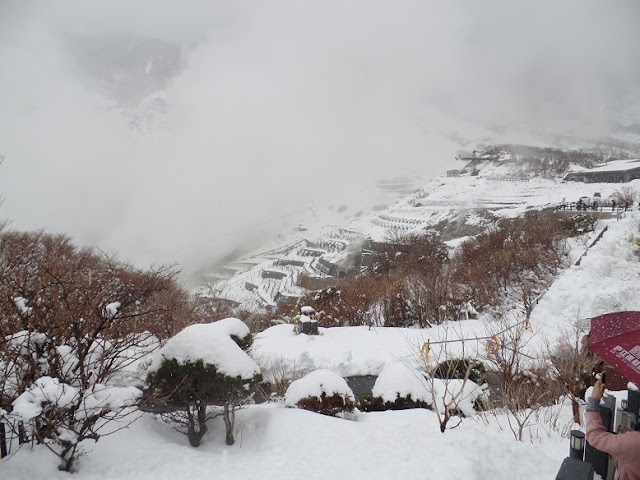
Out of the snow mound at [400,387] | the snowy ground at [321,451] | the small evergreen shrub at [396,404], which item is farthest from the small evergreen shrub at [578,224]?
the snowy ground at [321,451]

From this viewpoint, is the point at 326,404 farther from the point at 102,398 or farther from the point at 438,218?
the point at 438,218

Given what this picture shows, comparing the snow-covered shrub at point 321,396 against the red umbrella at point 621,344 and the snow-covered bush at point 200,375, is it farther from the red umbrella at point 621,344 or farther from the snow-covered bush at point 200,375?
the red umbrella at point 621,344

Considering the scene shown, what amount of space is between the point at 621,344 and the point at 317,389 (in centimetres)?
566

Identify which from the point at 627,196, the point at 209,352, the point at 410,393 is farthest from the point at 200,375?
the point at 627,196

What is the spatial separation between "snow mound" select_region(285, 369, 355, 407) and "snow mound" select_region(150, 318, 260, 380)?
1.70 meters

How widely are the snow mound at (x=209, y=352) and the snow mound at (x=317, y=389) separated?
170 centimetres

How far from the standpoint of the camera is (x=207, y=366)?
20.5 feet

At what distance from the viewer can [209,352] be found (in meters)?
6.35

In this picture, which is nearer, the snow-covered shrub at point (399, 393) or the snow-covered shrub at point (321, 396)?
the snow-covered shrub at point (321, 396)

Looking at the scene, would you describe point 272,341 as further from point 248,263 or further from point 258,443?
point 248,263

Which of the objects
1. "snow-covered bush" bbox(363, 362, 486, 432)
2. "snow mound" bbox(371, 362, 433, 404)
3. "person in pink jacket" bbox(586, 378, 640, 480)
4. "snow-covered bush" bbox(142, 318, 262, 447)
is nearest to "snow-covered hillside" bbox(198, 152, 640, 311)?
"snow mound" bbox(371, 362, 433, 404)

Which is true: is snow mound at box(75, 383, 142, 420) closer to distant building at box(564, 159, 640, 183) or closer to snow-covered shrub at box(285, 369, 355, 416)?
snow-covered shrub at box(285, 369, 355, 416)

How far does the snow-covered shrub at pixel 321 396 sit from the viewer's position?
7684 mm

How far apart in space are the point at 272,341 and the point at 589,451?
39.8 ft
